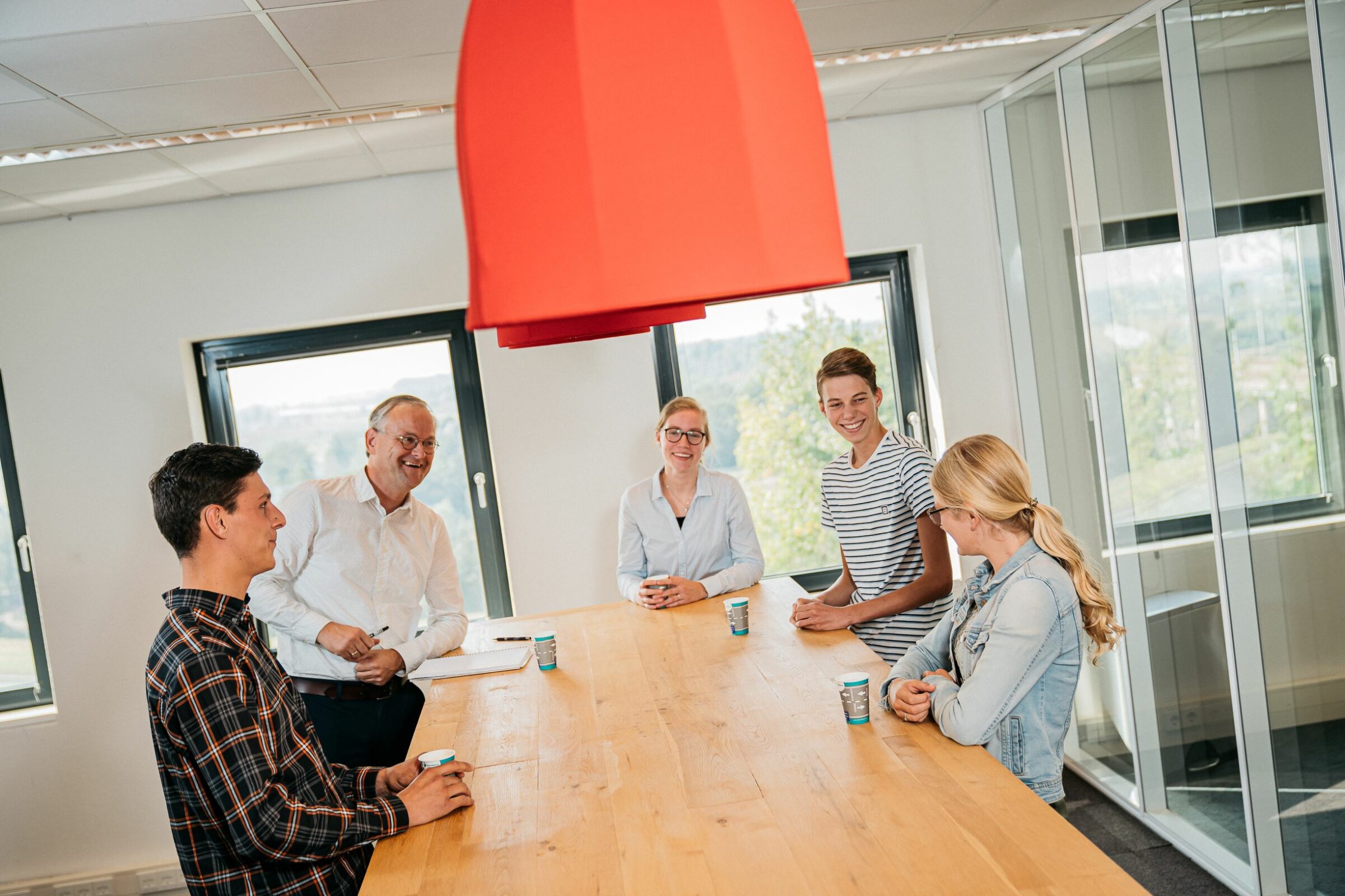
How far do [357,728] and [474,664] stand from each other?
420 millimetres

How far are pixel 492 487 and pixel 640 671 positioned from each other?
205 cm

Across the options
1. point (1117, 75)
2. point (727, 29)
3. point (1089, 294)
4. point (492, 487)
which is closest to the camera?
point (727, 29)

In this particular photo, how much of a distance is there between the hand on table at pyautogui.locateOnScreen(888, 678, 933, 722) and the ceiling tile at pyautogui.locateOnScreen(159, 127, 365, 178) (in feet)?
8.80

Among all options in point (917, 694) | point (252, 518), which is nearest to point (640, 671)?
point (917, 694)

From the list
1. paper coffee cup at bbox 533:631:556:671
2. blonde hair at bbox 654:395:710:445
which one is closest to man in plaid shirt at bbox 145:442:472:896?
paper coffee cup at bbox 533:631:556:671

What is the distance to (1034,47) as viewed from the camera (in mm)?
3598

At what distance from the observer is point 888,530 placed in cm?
281

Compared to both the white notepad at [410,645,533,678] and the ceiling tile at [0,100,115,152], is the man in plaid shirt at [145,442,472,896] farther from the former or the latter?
the ceiling tile at [0,100,115,152]

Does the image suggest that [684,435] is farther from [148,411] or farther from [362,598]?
[148,411]

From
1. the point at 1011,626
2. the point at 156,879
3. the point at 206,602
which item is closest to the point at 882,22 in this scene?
the point at 1011,626

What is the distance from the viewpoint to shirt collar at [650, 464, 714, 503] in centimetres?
347

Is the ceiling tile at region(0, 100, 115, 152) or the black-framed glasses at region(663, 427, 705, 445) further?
the black-framed glasses at region(663, 427, 705, 445)

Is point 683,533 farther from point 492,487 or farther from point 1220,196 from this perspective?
point 1220,196

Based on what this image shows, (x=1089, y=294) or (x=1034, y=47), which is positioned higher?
(x=1034, y=47)
